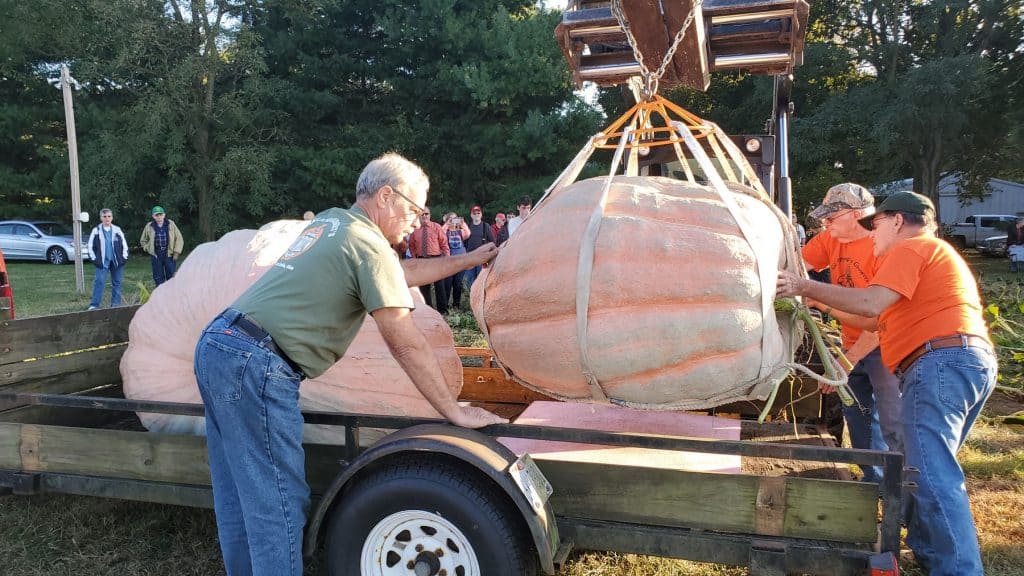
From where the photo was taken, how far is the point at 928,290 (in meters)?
3.08

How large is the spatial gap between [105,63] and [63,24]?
312 centimetres

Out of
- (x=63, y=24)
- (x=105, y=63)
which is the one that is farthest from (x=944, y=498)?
(x=63, y=24)

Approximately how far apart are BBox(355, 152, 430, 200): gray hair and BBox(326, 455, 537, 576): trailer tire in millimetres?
1015

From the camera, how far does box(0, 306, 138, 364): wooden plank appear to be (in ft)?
12.1

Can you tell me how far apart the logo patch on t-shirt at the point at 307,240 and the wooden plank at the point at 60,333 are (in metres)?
2.17

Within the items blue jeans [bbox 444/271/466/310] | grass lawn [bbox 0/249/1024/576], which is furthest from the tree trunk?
grass lawn [bbox 0/249/1024/576]

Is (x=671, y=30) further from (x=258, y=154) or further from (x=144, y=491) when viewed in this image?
(x=258, y=154)

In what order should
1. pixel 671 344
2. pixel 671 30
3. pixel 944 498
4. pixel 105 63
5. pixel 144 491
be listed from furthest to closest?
1. pixel 105 63
2. pixel 671 30
3. pixel 144 491
4. pixel 944 498
5. pixel 671 344

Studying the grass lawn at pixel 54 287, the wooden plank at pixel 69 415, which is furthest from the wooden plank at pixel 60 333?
the grass lawn at pixel 54 287

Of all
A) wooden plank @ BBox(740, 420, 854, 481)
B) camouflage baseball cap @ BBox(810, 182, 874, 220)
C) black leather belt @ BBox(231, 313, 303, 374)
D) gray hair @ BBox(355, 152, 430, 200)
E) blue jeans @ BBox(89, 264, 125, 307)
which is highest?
gray hair @ BBox(355, 152, 430, 200)

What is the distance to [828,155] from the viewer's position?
22.8 meters

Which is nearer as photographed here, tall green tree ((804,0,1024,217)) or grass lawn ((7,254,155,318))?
grass lawn ((7,254,155,318))

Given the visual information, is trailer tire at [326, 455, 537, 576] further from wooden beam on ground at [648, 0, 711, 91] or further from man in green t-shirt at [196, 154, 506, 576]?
wooden beam on ground at [648, 0, 711, 91]

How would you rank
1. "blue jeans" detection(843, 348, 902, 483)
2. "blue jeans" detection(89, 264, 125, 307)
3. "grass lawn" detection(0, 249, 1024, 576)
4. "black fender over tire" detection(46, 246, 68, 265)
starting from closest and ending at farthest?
"grass lawn" detection(0, 249, 1024, 576) → "blue jeans" detection(843, 348, 902, 483) → "blue jeans" detection(89, 264, 125, 307) → "black fender over tire" detection(46, 246, 68, 265)
